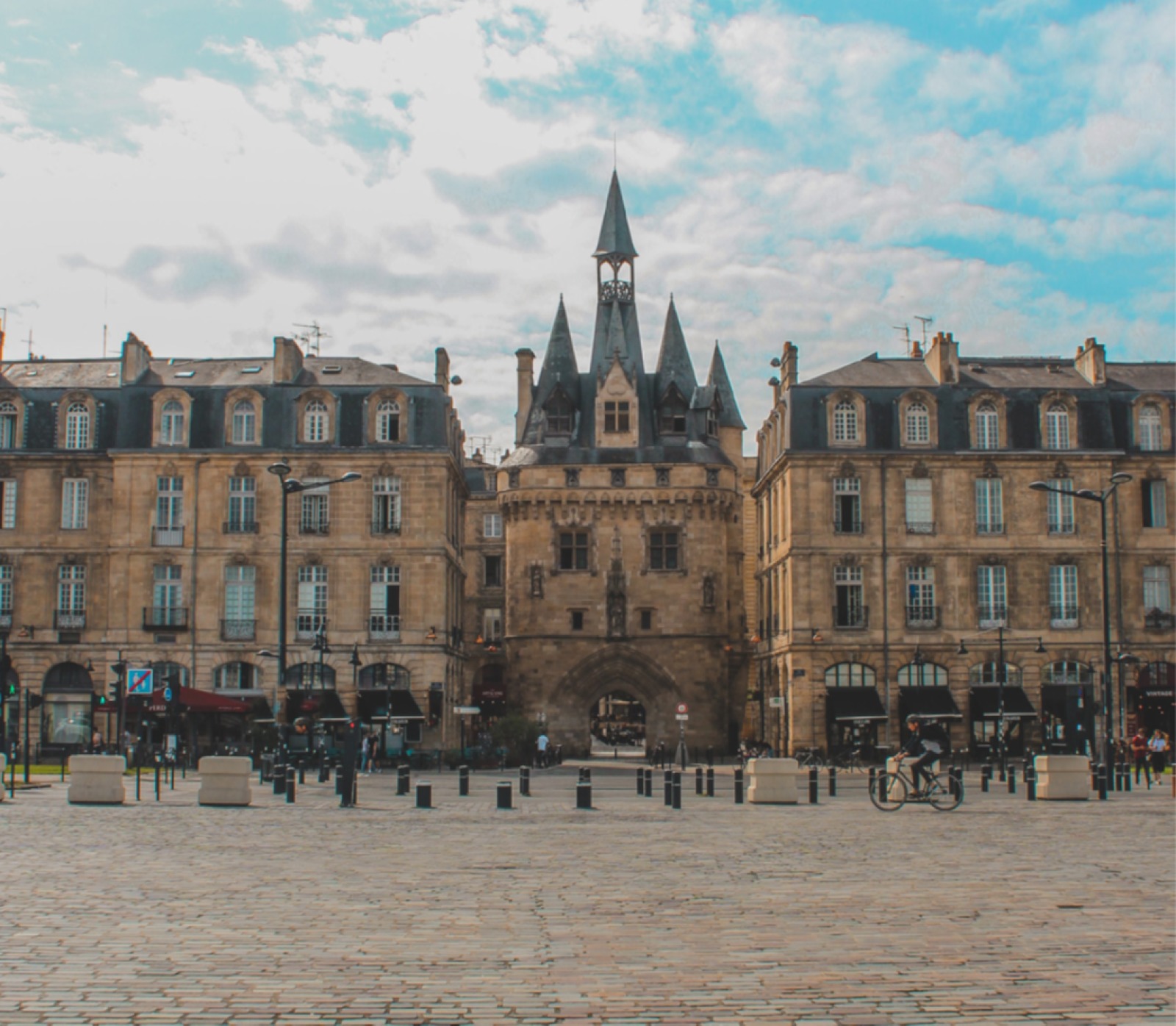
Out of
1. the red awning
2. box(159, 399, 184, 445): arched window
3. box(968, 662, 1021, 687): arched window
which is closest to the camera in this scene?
the red awning

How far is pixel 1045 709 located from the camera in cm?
4859

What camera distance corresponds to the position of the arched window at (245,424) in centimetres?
4997

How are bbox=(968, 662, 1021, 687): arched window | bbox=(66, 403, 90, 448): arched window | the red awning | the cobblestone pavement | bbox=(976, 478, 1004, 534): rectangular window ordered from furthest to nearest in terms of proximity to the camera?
bbox=(66, 403, 90, 448): arched window
bbox=(976, 478, 1004, 534): rectangular window
bbox=(968, 662, 1021, 687): arched window
the red awning
the cobblestone pavement

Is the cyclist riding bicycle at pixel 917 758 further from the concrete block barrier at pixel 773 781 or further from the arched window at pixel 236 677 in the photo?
the arched window at pixel 236 677

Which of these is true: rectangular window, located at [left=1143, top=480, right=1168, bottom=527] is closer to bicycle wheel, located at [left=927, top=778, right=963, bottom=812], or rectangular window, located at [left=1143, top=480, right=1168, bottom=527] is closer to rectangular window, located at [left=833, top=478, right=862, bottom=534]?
rectangular window, located at [left=833, top=478, right=862, bottom=534]

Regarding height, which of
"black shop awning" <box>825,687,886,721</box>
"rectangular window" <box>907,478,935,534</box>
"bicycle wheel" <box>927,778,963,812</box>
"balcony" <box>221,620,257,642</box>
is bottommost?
"bicycle wheel" <box>927,778,963,812</box>

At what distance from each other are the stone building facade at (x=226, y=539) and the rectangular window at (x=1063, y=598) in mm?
19749

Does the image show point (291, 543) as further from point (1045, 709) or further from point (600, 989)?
point (600, 989)

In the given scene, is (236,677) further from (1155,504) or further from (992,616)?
(1155,504)

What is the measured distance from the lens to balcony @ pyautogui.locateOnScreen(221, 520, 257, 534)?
162 ft

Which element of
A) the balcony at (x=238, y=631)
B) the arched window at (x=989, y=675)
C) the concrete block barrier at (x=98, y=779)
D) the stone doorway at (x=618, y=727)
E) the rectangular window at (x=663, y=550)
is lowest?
the stone doorway at (x=618, y=727)

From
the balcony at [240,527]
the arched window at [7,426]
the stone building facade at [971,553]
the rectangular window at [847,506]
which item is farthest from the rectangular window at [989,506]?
the arched window at [7,426]

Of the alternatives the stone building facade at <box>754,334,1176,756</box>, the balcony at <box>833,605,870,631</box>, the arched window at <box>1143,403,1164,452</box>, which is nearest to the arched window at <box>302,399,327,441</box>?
the arched window at <box>1143,403,1164,452</box>

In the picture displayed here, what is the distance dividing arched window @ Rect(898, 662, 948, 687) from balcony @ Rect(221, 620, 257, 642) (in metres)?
20.9
